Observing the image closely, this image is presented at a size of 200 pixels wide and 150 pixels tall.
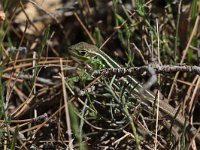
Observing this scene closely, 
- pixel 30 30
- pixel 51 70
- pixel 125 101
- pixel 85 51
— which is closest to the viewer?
pixel 125 101

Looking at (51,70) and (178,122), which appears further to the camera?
(51,70)

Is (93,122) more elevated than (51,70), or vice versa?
(51,70)

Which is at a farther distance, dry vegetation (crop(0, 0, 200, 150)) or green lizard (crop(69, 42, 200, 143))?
green lizard (crop(69, 42, 200, 143))

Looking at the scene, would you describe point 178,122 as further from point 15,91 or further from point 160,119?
point 15,91

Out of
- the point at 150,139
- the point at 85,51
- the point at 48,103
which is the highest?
the point at 85,51

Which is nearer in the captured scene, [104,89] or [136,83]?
[136,83]

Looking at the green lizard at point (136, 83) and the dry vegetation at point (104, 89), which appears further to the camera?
the green lizard at point (136, 83)

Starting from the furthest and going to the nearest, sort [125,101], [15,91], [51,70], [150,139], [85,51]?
1. [51,70]
2. [15,91]
3. [85,51]
4. [150,139]
5. [125,101]

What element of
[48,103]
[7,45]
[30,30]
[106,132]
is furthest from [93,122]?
[30,30]
